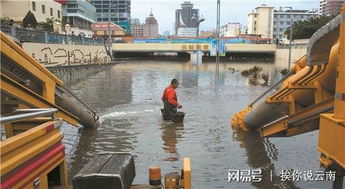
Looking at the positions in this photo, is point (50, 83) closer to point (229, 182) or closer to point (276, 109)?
point (229, 182)

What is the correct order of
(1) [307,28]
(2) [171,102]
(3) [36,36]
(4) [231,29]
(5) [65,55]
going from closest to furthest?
(2) [171,102] < (3) [36,36] < (5) [65,55] < (1) [307,28] < (4) [231,29]

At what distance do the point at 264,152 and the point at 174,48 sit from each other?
59853mm

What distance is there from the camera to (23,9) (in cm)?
6331

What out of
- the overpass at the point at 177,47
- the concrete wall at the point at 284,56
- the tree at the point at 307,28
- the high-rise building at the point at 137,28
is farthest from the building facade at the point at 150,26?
the concrete wall at the point at 284,56

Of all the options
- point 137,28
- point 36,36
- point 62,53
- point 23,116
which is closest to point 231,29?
point 137,28

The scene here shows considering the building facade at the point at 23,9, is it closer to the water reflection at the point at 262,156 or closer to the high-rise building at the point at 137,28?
the water reflection at the point at 262,156

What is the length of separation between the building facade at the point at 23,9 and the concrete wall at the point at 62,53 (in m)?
16.3

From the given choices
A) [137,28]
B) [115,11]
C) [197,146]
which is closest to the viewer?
[197,146]

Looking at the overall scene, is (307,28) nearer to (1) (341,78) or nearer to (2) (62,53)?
(2) (62,53)

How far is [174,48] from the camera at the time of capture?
2687 inches

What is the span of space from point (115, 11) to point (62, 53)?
61152mm

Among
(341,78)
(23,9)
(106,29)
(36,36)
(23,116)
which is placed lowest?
(23,116)

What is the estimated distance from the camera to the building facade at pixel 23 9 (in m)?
61.7

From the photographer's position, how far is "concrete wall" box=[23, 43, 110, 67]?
30266mm
